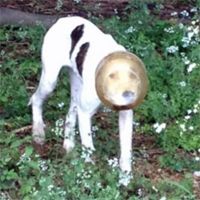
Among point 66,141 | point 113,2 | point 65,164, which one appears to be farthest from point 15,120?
point 113,2

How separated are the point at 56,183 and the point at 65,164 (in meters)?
0.39

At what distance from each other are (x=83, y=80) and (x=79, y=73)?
0.19 m

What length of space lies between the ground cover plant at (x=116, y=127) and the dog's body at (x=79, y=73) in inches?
4.9

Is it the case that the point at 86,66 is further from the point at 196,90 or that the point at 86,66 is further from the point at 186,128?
the point at 196,90

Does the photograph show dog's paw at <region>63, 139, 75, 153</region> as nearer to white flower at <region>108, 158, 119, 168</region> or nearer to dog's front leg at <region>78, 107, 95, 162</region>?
dog's front leg at <region>78, 107, 95, 162</region>

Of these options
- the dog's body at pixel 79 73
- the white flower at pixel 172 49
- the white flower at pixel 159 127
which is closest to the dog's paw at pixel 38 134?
the dog's body at pixel 79 73

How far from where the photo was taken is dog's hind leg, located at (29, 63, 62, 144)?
29.9 feet

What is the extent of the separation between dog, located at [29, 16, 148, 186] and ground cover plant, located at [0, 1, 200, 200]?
13 centimetres

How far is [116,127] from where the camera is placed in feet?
32.1

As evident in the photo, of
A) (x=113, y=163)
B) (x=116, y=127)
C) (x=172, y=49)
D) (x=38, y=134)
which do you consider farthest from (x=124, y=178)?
(x=172, y=49)

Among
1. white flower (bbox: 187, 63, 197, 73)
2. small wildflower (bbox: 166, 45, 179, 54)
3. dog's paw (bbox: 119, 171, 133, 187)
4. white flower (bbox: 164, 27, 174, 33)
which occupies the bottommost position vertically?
white flower (bbox: 164, 27, 174, 33)

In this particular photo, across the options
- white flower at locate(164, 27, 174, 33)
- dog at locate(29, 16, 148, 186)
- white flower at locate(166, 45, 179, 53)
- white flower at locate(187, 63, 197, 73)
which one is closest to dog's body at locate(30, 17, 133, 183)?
dog at locate(29, 16, 148, 186)

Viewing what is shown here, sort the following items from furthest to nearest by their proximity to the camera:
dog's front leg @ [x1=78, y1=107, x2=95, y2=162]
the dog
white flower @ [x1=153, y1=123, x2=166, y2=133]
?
1. white flower @ [x1=153, y1=123, x2=166, y2=133]
2. dog's front leg @ [x1=78, y1=107, x2=95, y2=162]
3. the dog

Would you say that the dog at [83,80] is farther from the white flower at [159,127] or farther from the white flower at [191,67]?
the white flower at [191,67]
